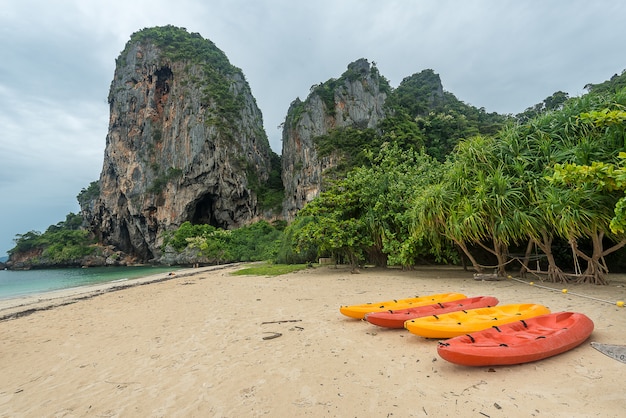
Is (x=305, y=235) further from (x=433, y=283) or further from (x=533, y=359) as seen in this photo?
(x=533, y=359)

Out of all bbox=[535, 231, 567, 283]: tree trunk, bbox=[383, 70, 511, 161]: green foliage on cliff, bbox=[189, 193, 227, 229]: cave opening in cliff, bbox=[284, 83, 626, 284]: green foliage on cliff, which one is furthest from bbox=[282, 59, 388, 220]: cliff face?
bbox=[535, 231, 567, 283]: tree trunk

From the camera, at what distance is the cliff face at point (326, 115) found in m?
39.9

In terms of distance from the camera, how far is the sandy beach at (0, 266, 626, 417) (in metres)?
2.59

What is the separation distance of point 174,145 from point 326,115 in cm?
2553

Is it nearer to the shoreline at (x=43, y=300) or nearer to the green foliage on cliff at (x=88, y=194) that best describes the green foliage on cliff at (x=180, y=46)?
the green foliage on cliff at (x=88, y=194)

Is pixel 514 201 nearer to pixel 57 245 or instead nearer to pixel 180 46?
pixel 180 46

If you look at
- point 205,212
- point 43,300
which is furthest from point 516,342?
point 205,212

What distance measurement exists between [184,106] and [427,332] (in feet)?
176

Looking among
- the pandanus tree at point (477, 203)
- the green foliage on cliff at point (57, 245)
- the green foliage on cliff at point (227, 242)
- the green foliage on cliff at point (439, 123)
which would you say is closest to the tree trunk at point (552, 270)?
the pandanus tree at point (477, 203)

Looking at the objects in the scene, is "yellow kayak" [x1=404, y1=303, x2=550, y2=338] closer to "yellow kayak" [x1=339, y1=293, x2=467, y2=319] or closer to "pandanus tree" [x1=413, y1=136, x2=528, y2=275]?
"yellow kayak" [x1=339, y1=293, x2=467, y2=319]

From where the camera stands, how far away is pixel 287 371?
3.48m

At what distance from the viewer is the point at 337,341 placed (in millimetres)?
4375

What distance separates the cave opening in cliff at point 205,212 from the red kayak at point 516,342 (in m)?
46.7

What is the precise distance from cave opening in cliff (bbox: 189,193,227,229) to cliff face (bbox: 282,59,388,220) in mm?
12969
